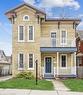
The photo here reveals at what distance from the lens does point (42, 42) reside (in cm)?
3966

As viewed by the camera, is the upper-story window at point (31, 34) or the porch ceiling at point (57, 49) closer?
the porch ceiling at point (57, 49)

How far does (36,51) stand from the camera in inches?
1529

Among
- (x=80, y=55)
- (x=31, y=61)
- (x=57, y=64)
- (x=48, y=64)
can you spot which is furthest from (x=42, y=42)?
(x=80, y=55)

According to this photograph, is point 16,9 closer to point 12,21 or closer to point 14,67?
point 12,21

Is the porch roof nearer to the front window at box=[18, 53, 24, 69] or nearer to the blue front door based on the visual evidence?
the blue front door

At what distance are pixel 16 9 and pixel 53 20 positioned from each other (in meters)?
4.86

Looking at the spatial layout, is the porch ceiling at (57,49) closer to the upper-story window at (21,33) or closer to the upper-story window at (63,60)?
the upper-story window at (63,60)

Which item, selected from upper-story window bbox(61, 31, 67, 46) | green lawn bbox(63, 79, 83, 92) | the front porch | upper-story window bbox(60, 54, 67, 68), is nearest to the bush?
the front porch

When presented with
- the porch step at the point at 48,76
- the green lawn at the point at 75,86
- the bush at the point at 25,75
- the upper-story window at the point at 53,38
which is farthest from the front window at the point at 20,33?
the green lawn at the point at 75,86

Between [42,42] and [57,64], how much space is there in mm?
3308

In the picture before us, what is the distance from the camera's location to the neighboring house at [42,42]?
128ft

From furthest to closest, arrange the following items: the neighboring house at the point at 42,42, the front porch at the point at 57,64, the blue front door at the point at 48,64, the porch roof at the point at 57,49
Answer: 1. the blue front door at the point at 48,64
2. the front porch at the point at 57,64
3. the neighboring house at the point at 42,42
4. the porch roof at the point at 57,49

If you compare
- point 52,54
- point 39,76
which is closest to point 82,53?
point 52,54

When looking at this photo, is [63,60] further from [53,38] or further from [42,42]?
[42,42]
